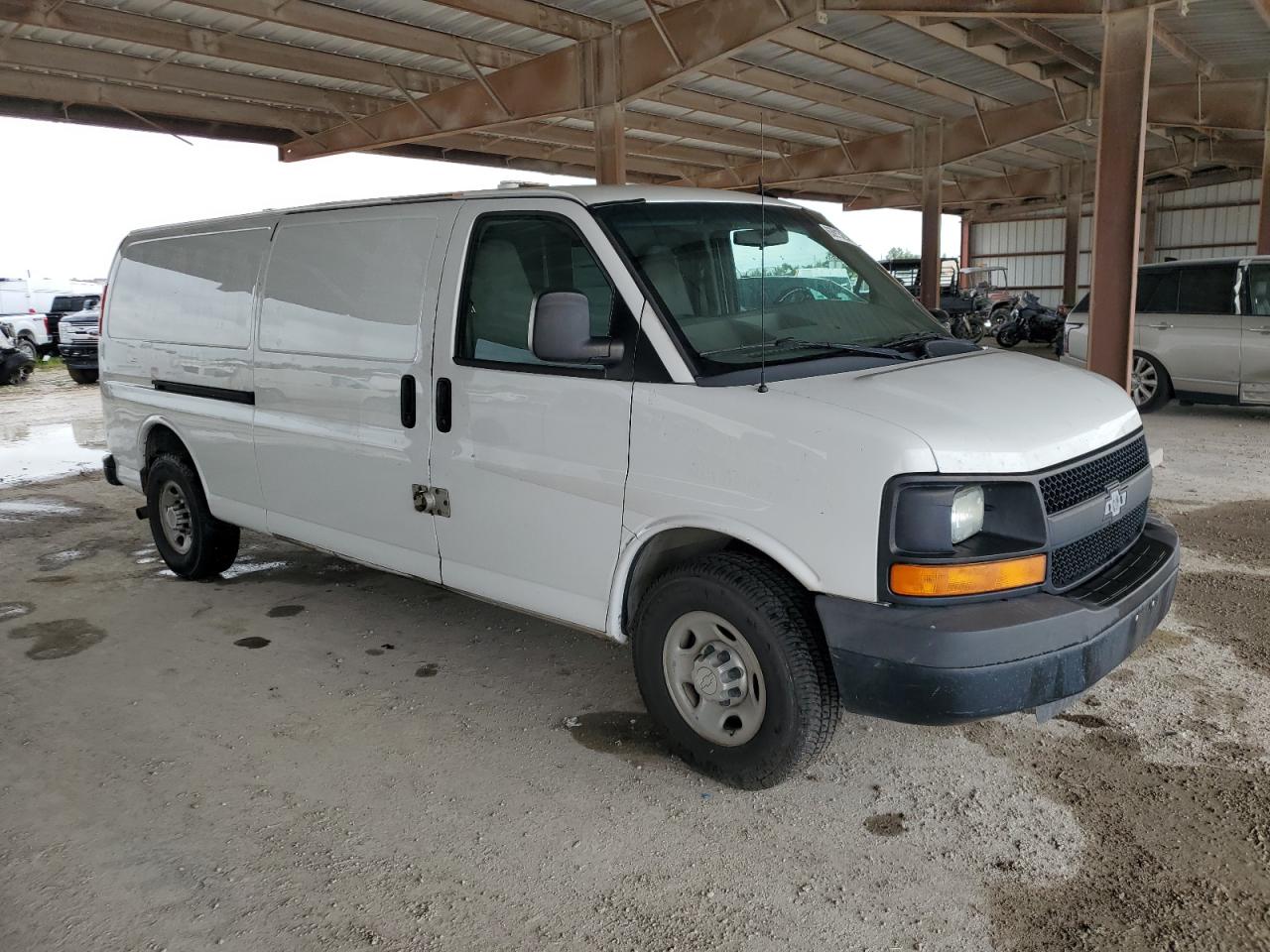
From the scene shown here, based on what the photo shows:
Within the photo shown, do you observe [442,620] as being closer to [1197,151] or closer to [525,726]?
[525,726]

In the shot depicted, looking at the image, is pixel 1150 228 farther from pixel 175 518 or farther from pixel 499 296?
pixel 499 296

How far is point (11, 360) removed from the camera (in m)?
18.0

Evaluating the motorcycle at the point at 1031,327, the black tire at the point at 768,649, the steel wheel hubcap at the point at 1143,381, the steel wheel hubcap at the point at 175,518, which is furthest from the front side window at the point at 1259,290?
the motorcycle at the point at 1031,327

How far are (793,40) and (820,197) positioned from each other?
1825 cm

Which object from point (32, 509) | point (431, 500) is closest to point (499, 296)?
point (431, 500)

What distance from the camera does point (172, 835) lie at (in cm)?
318

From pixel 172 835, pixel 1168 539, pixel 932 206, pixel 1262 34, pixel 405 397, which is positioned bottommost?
pixel 172 835

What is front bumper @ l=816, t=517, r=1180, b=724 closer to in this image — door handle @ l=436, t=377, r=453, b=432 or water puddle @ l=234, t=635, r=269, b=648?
door handle @ l=436, t=377, r=453, b=432

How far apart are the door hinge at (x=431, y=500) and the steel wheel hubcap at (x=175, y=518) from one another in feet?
7.75

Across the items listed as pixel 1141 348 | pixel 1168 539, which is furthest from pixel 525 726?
pixel 1141 348

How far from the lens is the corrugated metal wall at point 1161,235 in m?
31.8

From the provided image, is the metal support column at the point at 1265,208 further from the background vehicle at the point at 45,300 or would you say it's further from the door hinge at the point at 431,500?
the background vehicle at the point at 45,300

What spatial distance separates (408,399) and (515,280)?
0.69 meters

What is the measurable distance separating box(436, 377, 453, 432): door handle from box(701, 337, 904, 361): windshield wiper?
3.89 ft
